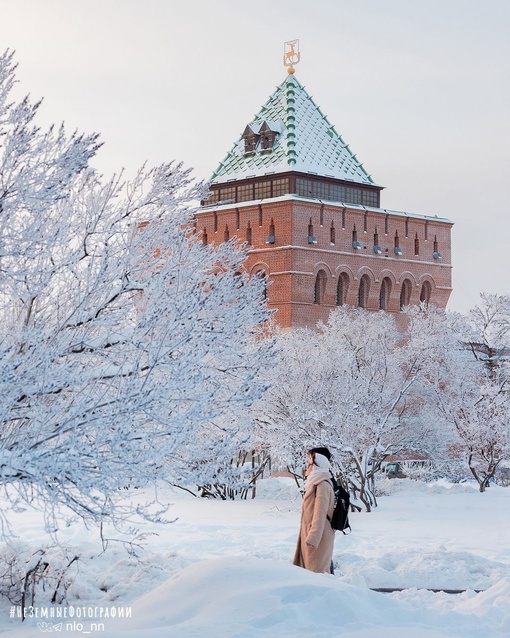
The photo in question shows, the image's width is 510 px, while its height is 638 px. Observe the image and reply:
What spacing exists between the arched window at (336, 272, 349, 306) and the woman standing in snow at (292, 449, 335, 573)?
38.2 m

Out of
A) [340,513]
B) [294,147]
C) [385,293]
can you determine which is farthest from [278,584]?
[385,293]

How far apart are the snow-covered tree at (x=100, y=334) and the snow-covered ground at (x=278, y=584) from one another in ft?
2.53

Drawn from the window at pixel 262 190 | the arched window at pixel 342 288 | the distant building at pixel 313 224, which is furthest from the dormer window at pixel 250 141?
the arched window at pixel 342 288

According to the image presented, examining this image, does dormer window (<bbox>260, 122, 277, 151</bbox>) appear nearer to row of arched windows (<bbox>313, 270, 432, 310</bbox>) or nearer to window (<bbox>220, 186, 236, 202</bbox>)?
window (<bbox>220, 186, 236, 202</bbox>)

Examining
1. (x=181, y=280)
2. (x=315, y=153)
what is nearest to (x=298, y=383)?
(x=181, y=280)

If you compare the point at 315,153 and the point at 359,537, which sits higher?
the point at 315,153

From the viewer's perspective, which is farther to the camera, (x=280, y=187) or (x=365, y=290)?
(x=365, y=290)

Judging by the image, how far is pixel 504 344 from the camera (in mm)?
36719

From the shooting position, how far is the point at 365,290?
47344 millimetres

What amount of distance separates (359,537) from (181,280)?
789 centimetres

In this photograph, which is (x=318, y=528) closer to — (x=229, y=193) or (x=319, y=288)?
(x=319, y=288)

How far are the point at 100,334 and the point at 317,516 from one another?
7.33 feet

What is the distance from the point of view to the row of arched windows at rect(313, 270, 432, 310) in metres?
45.5

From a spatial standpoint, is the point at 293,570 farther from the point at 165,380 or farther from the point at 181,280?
the point at 181,280
